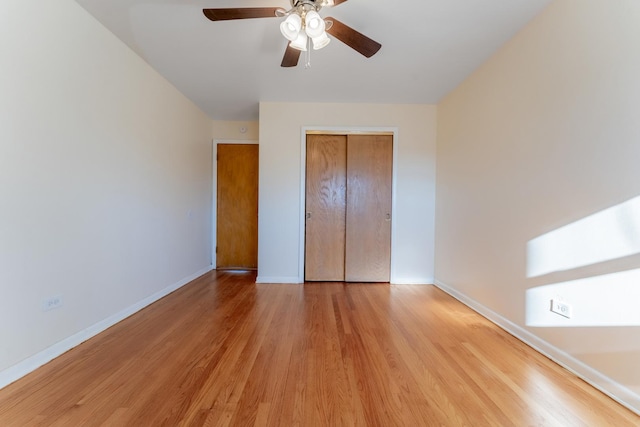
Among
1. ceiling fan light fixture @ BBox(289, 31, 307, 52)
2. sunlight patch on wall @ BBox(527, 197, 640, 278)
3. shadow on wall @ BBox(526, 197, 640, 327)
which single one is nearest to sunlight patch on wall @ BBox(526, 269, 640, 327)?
shadow on wall @ BBox(526, 197, 640, 327)

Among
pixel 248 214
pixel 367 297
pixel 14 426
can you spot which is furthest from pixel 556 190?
pixel 248 214

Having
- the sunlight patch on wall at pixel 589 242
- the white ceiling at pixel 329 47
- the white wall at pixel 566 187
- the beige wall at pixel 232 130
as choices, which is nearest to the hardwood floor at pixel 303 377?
the white wall at pixel 566 187

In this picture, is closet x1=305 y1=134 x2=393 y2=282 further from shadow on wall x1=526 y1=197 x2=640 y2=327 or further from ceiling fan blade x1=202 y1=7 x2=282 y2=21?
ceiling fan blade x1=202 y1=7 x2=282 y2=21

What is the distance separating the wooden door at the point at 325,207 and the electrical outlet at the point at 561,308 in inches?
93.1

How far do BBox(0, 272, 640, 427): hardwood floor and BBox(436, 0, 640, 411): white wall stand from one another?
0.23 m

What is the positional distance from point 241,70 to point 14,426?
117 inches

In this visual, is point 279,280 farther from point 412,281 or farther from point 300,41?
point 300,41

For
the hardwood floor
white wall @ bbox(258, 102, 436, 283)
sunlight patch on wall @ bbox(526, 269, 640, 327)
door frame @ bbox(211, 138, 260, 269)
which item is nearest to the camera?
the hardwood floor

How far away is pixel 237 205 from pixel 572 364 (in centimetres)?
425

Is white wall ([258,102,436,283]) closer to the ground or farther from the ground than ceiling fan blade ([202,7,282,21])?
closer to the ground

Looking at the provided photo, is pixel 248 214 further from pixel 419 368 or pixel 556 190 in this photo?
pixel 556 190

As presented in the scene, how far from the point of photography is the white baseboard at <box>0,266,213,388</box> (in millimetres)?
1586

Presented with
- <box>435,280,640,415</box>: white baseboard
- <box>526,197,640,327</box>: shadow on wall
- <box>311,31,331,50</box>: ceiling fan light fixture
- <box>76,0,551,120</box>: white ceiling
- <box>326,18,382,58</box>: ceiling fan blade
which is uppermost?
<box>76,0,551,120</box>: white ceiling

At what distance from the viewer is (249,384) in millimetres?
1585
